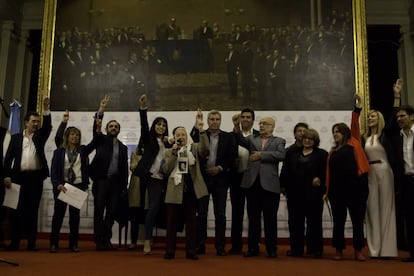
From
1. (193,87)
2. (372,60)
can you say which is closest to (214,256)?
(193,87)

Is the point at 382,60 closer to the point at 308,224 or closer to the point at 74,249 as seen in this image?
the point at 308,224

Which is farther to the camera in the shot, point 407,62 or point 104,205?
point 407,62

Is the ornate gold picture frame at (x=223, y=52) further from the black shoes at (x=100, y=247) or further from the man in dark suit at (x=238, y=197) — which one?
the black shoes at (x=100, y=247)

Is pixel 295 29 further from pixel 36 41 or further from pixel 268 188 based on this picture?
pixel 36 41

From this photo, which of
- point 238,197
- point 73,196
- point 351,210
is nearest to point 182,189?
point 238,197

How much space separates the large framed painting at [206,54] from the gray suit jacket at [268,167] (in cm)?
336

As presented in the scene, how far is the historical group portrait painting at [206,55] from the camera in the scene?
8156 millimetres

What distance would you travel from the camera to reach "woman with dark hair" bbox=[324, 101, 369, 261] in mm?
4453

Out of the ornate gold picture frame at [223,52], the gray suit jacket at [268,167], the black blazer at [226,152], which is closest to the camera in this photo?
the gray suit jacket at [268,167]

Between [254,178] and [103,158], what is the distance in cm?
196

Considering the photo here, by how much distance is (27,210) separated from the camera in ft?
17.0

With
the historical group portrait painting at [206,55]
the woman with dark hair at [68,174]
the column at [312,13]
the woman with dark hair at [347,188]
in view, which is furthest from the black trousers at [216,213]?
the column at [312,13]

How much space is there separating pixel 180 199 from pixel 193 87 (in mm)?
4266

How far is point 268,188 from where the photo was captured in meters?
4.63
